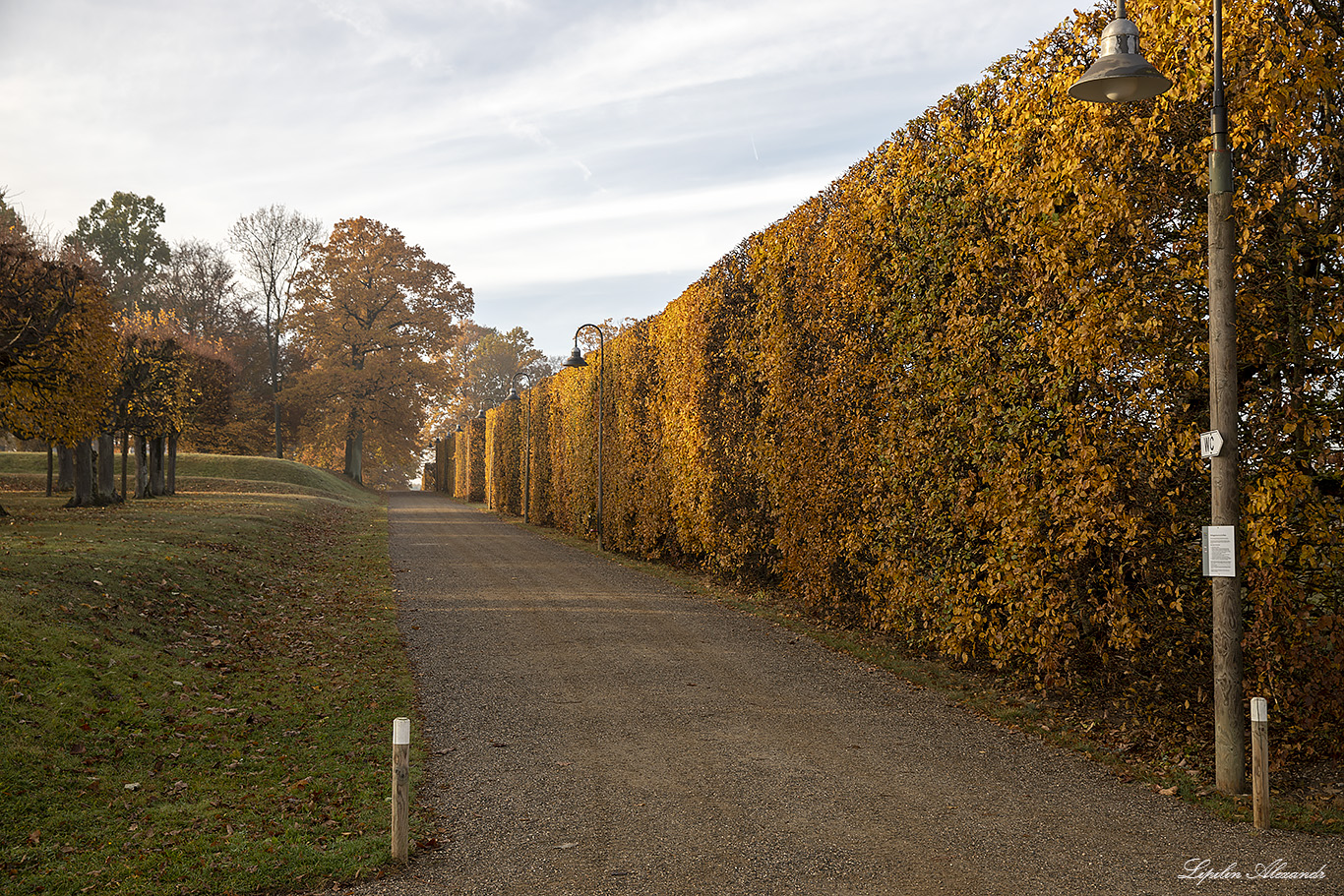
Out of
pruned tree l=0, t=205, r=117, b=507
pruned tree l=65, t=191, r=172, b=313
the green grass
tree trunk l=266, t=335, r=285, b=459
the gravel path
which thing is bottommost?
the gravel path

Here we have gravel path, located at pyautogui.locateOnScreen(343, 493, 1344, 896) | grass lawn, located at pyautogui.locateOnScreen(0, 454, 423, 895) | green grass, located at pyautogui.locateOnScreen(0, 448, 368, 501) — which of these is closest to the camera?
gravel path, located at pyautogui.locateOnScreen(343, 493, 1344, 896)

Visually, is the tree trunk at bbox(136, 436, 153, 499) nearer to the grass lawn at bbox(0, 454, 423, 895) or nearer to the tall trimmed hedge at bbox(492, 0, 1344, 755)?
the grass lawn at bbox(0, 454, 423, 895)

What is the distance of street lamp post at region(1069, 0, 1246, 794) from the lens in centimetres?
576

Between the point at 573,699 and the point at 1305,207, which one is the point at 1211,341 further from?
the point at 573,699

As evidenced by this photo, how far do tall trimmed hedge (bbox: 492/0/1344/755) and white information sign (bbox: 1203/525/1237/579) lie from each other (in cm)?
42

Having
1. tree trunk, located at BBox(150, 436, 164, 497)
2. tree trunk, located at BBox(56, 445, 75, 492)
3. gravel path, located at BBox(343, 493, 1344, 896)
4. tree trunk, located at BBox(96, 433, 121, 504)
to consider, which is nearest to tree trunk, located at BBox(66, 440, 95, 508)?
tree trunk, located at BBox(96, 433, 121, 504)

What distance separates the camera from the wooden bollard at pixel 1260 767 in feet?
17.1

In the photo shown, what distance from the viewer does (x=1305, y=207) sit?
5.85m

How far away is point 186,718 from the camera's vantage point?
751cm

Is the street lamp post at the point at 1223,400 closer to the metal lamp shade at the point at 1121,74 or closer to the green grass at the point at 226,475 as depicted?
the metal lamp shade at the point at 1121,74

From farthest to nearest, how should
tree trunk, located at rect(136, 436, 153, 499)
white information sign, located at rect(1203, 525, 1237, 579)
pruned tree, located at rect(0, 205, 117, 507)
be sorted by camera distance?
1. tree trunk, located at rect(136, 436, 153, 499)
2. pruned tree, located at rect(0, 205, 117, 507)
3. white information sign, located at rect(1203, 525, 1237, 579)

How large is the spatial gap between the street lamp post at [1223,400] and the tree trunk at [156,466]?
1238 inches

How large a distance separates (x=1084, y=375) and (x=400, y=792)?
5.85 m

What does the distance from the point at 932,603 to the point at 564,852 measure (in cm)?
559
